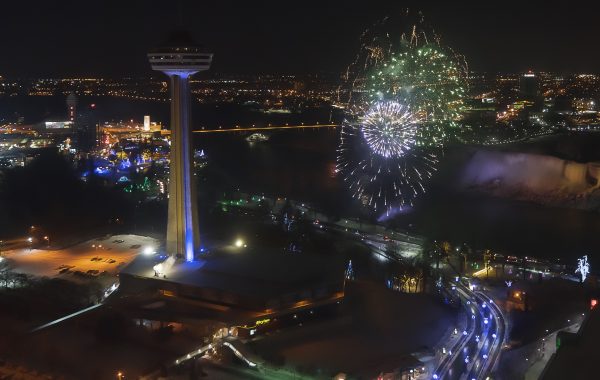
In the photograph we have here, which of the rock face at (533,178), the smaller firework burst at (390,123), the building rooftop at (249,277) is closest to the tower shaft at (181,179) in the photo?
Answer: the building rooftop at (249,277)

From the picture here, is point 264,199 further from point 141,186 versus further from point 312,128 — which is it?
point 312,128

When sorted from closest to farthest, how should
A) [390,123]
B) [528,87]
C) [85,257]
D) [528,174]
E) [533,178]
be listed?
1. [85,257]
2. [390,123]
3. [533,178]
4. [528,174]
5. [528,87]

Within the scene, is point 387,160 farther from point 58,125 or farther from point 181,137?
point 58,125

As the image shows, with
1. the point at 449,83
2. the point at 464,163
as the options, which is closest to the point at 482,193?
the point at 464,163

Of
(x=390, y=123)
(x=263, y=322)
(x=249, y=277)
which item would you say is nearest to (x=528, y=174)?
(x=390, y=123)

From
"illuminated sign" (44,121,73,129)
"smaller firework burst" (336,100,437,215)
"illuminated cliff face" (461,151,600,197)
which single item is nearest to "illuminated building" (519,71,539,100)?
"smaller firework burst" (336,100,437,215)

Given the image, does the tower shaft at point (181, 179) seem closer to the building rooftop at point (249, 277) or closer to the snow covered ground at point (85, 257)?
the building rooftop at point (249, 277)
